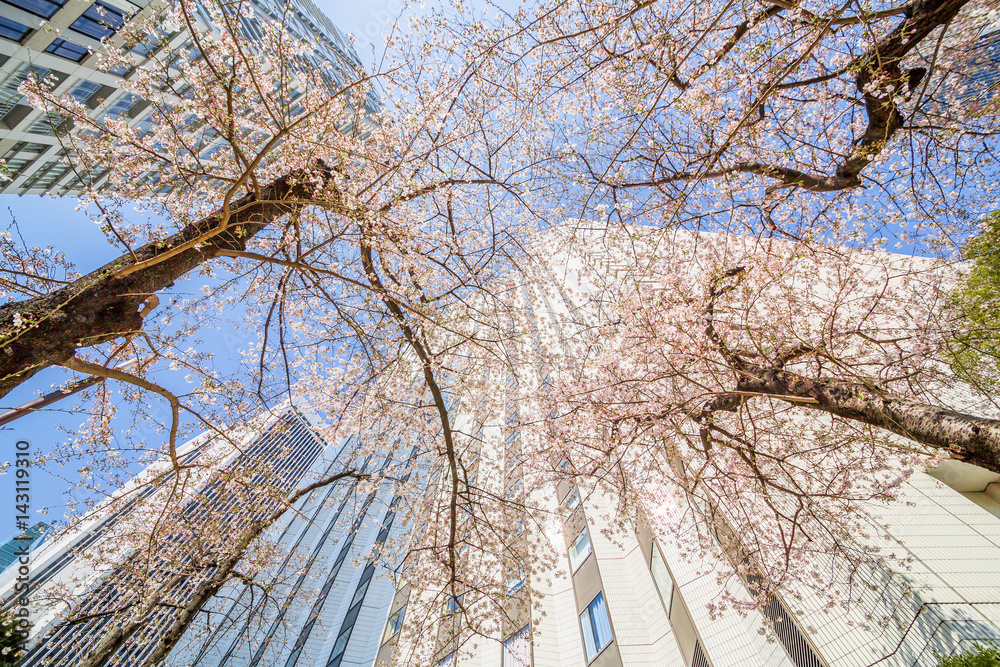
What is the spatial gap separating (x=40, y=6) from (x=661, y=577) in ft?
92.0

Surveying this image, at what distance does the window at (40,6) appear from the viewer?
1336 centimetres

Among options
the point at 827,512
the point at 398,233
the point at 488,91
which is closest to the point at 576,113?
the point at 488,91

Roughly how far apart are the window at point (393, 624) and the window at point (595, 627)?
30.5 ft

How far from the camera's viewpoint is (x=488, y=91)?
618 cm

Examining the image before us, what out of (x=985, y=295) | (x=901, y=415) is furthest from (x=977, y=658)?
(x=985, y=295)

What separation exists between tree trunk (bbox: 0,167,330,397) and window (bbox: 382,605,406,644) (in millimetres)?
16360

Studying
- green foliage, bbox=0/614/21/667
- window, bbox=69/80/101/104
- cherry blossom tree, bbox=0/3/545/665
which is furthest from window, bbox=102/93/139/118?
green foliage, bbox=0/614/21/667

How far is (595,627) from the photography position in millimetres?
9336

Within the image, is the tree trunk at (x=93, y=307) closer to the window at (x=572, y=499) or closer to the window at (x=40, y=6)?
the window at (x=572, y=499)

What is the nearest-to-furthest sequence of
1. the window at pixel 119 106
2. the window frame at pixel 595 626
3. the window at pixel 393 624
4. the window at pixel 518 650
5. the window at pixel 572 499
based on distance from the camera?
the window frame at pixel 595 626 < the window at pixel 518 650 < the window at pixel 572 499 < the window at pixel 393 624 < the window at pixel 119 106

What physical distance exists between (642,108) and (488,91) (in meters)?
2.59

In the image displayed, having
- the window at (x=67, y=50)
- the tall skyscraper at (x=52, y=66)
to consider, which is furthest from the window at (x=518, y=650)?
the window at (x=67, y=50)

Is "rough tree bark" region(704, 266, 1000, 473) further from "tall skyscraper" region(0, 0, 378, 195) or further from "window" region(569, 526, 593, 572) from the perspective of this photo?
"tall skyscraper" region(0, 0, 378, 195)

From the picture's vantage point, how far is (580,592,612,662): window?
29.1ft
